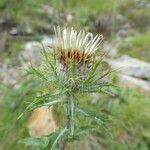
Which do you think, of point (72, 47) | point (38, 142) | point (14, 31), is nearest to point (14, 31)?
point (14, 31)

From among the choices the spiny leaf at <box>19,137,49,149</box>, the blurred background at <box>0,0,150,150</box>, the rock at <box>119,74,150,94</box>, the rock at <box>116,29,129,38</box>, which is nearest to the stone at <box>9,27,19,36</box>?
the blurred background at <box>0,0,150,150</box>

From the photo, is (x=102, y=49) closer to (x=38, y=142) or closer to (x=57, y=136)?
(x=57, y=136)

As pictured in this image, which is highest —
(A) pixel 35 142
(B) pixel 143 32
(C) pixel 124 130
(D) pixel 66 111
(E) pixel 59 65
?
(E) pixel 59 65

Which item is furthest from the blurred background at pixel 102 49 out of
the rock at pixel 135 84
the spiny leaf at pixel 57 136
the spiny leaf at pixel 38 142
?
the spiny leaf at pixel 57 136

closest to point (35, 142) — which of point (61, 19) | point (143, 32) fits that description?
point (61, 19)

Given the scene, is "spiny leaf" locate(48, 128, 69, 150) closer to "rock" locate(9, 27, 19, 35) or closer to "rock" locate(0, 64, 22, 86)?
"rock" locate(0, 64, 22, 86)

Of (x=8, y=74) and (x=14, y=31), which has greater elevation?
(x=8, y=74)

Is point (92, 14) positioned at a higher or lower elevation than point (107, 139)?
lower

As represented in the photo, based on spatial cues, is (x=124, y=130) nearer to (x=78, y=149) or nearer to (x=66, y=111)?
(x=78, y=149)
